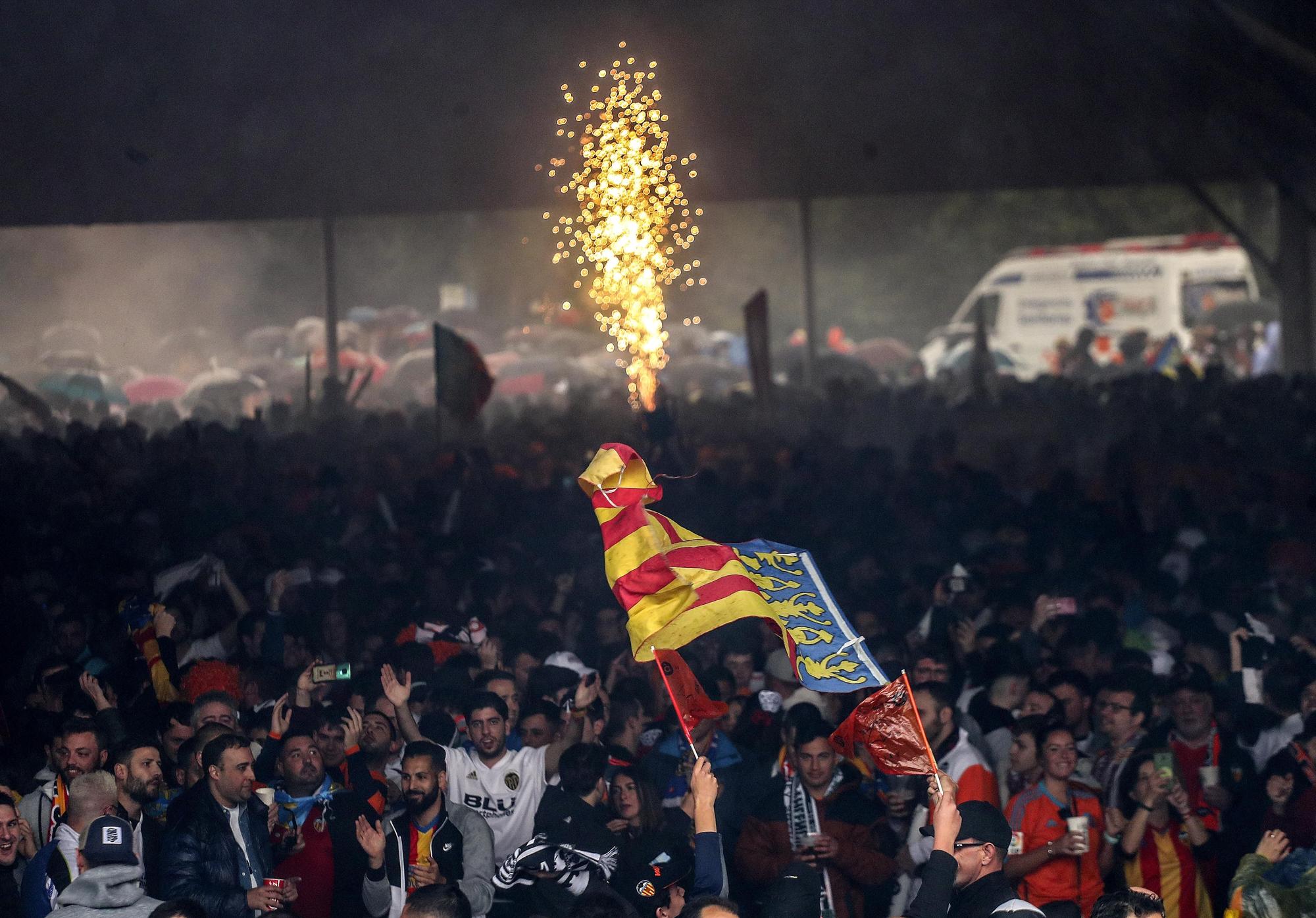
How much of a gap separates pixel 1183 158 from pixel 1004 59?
311cm

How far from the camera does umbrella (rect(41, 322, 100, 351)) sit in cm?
1858

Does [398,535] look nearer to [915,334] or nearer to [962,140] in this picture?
[962,140]

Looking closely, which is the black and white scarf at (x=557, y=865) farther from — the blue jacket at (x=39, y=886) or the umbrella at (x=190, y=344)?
the umbrella at (x=190, y=344)

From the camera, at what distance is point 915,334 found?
36188 mm

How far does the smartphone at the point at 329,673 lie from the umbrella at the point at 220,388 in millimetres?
14443

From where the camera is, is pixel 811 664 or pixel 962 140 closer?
pixel 811 664

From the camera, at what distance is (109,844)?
4.84 m

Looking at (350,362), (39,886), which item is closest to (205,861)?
(39,886)

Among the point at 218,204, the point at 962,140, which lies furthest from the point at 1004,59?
the point at 218,204

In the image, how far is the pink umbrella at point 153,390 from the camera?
2039 cm

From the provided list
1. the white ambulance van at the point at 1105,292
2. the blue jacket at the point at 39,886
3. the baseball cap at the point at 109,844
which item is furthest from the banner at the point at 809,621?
the white ambulance van at the point at 1105,292

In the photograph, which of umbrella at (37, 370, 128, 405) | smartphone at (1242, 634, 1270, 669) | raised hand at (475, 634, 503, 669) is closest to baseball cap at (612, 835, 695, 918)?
raised hand at (475, 634, 503, 669)

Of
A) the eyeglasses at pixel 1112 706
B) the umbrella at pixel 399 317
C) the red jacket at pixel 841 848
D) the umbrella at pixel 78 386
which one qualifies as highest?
the umbrella at pixel 399 317

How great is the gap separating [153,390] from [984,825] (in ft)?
58.8
